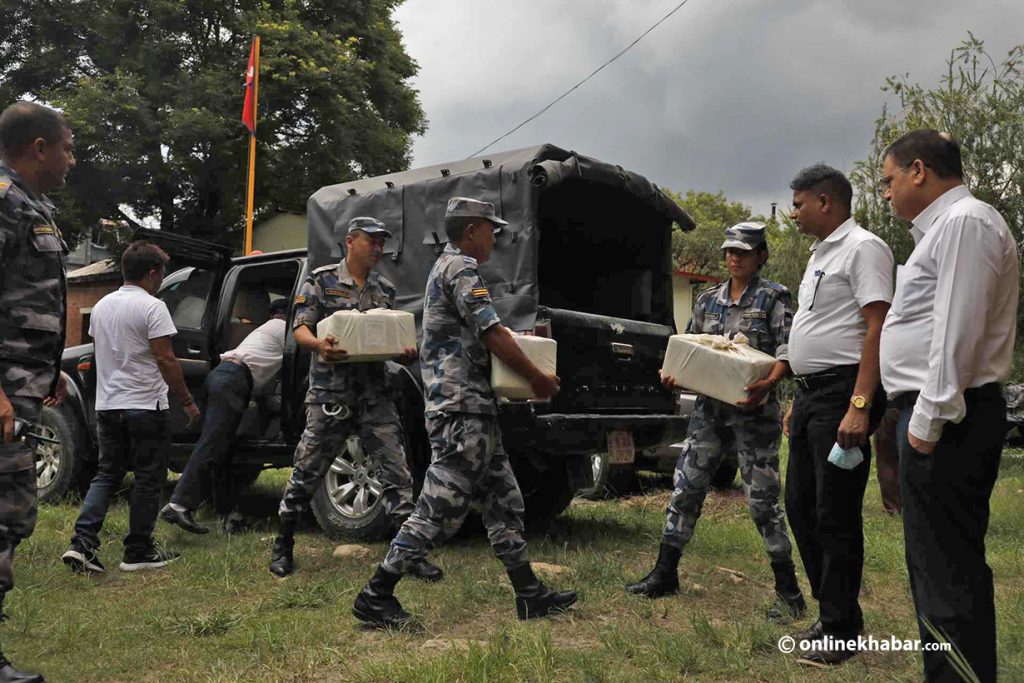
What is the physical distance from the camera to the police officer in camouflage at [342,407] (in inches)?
199

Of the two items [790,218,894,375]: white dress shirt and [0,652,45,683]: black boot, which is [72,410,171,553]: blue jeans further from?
[790,218,894,375]: white dress shirt

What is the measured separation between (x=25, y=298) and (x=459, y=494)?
6.28 feet

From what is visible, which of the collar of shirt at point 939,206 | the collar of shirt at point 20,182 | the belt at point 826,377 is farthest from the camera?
the belt at point 826,377

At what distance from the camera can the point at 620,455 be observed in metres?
5.50

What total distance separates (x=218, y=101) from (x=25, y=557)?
1747 centimetres

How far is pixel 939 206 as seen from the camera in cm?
283

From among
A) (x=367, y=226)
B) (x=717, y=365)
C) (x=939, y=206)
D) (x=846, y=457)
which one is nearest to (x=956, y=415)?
(x=939, y=206)

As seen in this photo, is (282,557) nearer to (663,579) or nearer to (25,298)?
(663,579)

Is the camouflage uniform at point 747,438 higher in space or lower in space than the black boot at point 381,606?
higher

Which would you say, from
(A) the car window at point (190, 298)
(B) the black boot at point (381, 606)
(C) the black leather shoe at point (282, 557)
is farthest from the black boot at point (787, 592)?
(A) the car window at point (190, 298)

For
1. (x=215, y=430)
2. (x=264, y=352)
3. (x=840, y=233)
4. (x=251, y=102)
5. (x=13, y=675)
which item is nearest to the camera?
(x=13, y=675)

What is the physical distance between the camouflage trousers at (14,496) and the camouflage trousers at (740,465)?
2.88m

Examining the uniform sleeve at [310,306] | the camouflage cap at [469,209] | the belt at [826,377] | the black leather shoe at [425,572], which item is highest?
the camouflage cap at [469,209]

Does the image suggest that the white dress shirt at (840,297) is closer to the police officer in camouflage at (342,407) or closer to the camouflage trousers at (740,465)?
the camouflage trousers at (740,465)
